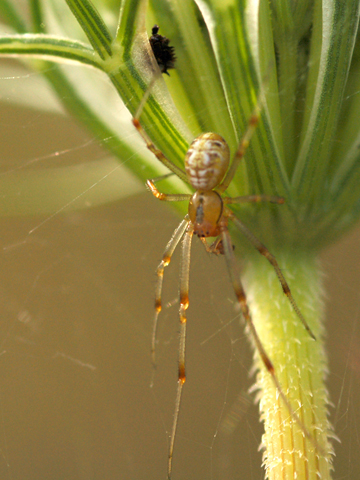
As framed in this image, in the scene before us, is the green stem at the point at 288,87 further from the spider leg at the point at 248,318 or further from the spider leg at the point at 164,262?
the spider leg at the point at 164,262

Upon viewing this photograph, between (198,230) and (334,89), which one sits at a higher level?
(198,230)

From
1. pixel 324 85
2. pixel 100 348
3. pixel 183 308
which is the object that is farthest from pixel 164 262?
pixel 100 348

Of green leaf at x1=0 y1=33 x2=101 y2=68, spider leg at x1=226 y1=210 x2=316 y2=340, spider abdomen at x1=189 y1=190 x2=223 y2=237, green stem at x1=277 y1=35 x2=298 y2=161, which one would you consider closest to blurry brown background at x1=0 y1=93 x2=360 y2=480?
spider abdomen at x1=189 y1=190 x2=223 y2=237

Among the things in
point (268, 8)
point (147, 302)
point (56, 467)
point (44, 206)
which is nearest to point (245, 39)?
point (268, 8)

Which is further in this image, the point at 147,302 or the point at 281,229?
the point at 147,302

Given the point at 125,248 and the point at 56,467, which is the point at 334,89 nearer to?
the point at 125,248

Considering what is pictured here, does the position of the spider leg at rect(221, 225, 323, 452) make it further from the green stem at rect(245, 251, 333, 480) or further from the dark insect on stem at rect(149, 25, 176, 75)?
the dark insect on stem at rect(149, 25, 176, 75)

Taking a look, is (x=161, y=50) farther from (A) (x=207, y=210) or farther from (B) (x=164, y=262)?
(B) (x=164, y=262)
